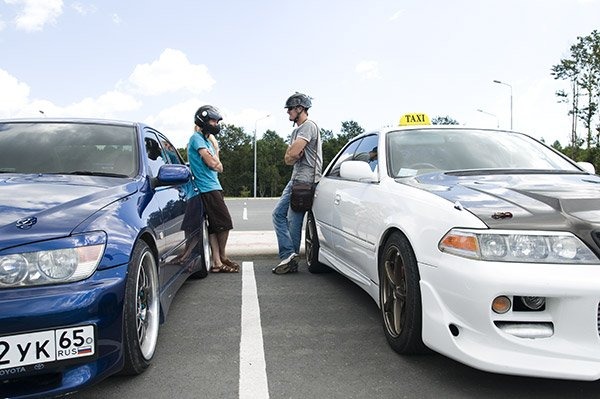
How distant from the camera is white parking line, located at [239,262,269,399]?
2.54 metres

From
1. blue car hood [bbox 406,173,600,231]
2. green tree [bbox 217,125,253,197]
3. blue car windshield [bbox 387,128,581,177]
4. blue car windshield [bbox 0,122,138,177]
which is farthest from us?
green tree [bbox 217,125,253,197]

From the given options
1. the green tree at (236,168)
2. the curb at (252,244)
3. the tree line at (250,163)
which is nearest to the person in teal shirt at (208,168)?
the curb at (252,244)

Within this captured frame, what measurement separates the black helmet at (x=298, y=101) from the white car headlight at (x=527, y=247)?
3355 mm

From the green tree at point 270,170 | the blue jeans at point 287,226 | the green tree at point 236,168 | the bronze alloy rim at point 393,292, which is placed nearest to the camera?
the bronze alloy rim at point 393,292

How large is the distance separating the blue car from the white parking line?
538 mm

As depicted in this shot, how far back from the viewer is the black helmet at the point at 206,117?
17.2 ft

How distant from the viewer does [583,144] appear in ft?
132

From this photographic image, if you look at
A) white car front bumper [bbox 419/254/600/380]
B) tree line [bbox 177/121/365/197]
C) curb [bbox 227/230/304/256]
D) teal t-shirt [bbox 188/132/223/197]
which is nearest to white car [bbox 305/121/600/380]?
white car front bumper [bbox 419/254/600/380]

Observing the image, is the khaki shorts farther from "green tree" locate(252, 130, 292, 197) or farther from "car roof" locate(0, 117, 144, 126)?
"green tree" locate(252, 130, 292, 197)

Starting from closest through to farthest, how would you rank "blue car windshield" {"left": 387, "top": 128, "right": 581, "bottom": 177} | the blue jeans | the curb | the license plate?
the license plate, "blue car windshield" {"left": 387, "top": 128, "right": 581, "bottom": 177}, the blue jeans, the curb

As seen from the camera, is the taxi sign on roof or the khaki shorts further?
the taxi sign on roof

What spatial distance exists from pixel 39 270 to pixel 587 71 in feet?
148

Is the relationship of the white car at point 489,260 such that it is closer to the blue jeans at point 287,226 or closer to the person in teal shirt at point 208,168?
the blue jeans at point 287,226

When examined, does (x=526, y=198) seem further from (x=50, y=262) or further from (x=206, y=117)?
(x=206, y=117)
